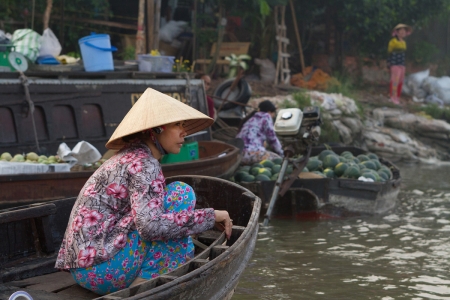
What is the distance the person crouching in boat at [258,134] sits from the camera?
32.4 ft

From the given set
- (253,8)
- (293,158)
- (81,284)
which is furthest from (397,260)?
(253,8)

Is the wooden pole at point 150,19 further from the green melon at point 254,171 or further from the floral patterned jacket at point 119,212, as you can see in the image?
the floral patterned jacket at point 119,212

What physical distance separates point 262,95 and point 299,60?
3.61 m

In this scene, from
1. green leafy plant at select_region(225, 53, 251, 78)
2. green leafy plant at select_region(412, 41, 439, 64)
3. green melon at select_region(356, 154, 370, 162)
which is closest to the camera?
green melon at select_region(356, 154, 370, 162)

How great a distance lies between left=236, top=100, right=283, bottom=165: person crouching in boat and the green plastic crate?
46.4 inches

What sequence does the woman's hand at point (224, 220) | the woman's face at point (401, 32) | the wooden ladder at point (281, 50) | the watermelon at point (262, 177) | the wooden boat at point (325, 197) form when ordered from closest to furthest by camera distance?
1. the woman's hand at point (224, 220)
2. the wooden boat at point (325, 197)
3. the watermelon at point (262, 177)
4. the wooden ladder at point (281, 50)
5. the woman's face at point (401, 32)

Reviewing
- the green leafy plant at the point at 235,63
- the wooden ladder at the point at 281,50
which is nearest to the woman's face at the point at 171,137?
the green leafy plant at the point at 235,63

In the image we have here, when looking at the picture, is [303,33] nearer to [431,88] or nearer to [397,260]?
[431,88]

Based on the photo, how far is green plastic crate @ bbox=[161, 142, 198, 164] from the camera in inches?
342

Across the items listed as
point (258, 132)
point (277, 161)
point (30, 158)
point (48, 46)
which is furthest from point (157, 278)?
point (48, 46)

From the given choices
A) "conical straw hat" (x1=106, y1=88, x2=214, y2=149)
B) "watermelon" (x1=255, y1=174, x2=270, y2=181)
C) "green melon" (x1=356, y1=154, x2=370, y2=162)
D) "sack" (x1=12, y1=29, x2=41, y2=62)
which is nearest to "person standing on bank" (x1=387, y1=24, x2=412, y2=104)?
"green melon" (x1=356, y1=154, x2=370, y2=162)

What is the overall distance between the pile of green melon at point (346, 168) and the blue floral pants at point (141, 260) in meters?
5.31

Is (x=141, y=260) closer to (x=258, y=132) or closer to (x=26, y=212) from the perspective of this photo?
(x=26, y=212)

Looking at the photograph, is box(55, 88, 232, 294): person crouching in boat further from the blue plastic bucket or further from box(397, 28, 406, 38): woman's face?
box(397, 28, 406, 38): woman's face
